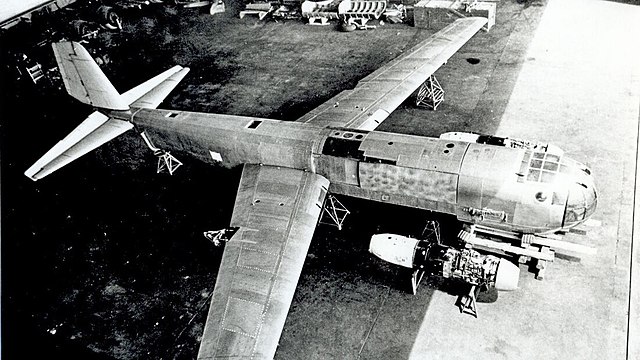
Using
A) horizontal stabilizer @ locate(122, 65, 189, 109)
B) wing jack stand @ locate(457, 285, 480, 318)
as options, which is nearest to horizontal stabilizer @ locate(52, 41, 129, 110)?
horizontal stabilizer @ locate(122, 65, 189, 109)

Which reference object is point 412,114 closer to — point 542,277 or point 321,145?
point 321,145

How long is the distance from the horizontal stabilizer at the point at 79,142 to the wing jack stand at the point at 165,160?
1298 millimetres

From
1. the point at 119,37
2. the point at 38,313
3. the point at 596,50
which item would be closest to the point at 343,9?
the point at 596,50

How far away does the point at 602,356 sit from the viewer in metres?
12.2

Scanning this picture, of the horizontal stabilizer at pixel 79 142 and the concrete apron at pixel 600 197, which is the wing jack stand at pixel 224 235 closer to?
the concrete apron at pixel 600 197

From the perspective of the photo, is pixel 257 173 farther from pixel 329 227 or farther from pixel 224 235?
pixel 329 227

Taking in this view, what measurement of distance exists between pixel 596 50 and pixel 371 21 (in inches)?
522

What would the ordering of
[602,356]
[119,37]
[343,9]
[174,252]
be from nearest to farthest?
[602,356]
[174,252]
[343,9]
[119,37]

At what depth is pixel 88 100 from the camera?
19.9 metres

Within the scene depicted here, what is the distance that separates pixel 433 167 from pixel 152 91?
13148mm

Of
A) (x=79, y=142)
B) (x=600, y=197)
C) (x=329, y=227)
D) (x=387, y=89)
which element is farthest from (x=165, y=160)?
(x=600, y=197)

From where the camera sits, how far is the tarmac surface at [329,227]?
1356cm

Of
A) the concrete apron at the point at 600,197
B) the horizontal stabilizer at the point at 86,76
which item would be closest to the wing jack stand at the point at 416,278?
the concrete apron at the point at 600,197

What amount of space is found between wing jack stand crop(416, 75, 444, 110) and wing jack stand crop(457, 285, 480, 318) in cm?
1039
